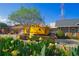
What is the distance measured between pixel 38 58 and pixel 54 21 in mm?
283

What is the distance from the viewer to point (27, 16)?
1.24 m

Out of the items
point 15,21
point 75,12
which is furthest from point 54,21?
point 15,21

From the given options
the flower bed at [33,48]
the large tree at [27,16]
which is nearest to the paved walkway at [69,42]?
the flower bed at [33,48]

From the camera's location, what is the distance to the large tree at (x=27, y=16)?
48.3 inches

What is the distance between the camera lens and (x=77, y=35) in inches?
48.1

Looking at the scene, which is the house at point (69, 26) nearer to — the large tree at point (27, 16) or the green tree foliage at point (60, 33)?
the green tree foliage at point (60, 33)

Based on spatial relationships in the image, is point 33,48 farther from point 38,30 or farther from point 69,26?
point 69,26

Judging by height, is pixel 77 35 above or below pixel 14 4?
below

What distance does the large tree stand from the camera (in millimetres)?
1226

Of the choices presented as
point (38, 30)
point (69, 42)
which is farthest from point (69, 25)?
point (38, 30)

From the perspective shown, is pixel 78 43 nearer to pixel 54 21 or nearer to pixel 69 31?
pixel 69 31

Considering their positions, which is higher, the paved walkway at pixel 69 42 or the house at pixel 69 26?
the house at pixel 69 26

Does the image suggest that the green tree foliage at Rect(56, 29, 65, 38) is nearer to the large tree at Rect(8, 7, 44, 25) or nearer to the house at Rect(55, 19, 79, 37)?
the house at Rect(55, 19, 79, 37)

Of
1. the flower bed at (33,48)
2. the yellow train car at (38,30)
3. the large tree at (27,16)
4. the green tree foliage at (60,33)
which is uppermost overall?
the large tree at (27,16)
